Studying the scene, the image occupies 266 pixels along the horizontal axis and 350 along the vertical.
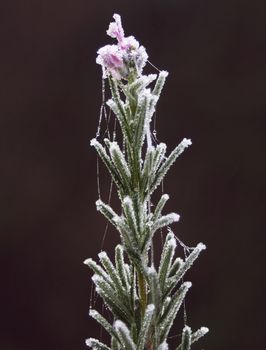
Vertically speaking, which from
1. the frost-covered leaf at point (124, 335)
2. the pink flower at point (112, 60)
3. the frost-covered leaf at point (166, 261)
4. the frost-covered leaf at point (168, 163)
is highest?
the pink flower at point (112, 60)

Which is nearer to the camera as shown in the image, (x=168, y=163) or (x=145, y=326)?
(x=145, y=326)

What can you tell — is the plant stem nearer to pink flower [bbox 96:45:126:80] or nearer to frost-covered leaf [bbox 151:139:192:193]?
frost-covered leaf [bbox 151:139:192:193]

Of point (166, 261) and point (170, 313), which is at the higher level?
point (166, 261)

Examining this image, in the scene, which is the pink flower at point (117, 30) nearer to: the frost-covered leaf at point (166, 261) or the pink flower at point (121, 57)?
the pink flower at point (121, 57)

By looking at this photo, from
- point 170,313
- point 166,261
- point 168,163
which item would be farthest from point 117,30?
point 170,313

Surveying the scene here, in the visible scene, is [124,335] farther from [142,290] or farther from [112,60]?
[112,60]

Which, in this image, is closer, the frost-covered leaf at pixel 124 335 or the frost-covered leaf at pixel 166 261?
the frost-covered leaf at pixel 124 335

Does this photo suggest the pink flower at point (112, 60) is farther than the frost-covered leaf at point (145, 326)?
Yes

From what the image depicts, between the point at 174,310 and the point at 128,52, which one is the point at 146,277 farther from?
the point at 128,52

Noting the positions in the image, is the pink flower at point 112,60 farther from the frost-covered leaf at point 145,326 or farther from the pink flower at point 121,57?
the frost-covered leaf at point 145,326

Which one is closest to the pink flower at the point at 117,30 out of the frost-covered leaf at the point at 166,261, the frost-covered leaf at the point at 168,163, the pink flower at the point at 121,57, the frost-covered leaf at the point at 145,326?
the pink flower at the point at 121,57

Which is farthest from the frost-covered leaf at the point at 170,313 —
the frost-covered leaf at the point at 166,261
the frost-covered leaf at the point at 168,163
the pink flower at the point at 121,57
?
the pink flower at the point at 121,57

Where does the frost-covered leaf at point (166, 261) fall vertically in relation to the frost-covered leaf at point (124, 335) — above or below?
above
